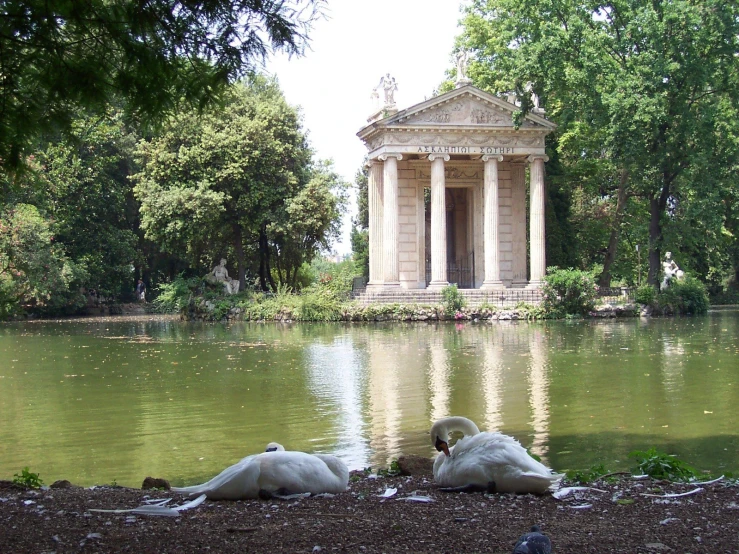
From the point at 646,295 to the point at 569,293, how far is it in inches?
142

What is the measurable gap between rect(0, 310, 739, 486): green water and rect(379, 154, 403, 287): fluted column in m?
16.2

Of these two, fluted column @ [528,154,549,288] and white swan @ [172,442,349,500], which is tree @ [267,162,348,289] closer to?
fluted column @ [528,154,549,288]

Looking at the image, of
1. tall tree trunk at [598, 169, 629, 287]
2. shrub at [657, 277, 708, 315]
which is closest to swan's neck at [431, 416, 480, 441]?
shrub at [657, 277, 708, 315]

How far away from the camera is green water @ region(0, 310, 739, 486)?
10.5m

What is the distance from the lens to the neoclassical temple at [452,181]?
42938 mm

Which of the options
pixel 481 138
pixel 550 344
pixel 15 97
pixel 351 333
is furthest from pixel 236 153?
pixel 15 97

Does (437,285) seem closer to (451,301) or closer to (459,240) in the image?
(451,301)

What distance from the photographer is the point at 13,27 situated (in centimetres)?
679

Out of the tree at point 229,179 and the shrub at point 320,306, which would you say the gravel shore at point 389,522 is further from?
the tree at point 229,179

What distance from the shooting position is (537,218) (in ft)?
145

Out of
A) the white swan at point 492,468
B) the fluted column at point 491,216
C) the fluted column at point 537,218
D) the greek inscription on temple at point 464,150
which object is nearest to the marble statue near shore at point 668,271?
the fluted column at point 537,218

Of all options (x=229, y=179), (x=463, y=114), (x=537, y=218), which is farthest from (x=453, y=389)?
(x=229, y=179)

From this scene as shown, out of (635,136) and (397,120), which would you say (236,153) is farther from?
(635,136)

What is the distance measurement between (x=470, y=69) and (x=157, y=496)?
1835 inches
